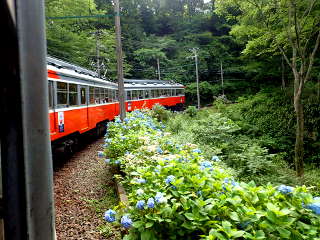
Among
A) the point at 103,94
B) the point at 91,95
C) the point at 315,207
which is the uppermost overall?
the point at 103,94

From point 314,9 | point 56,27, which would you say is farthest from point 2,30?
point 56,27

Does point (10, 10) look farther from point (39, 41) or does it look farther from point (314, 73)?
point (314, 73)

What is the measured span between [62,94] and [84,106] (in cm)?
200

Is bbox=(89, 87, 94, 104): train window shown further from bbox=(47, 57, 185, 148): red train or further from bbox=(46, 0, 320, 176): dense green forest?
bbox=(46, 0, 320, 176): dense green forest

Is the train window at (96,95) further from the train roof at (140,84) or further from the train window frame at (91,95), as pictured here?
the train roof at (140,84)

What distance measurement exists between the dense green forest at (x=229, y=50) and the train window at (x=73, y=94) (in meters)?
1.89

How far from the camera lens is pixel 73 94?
8117mm

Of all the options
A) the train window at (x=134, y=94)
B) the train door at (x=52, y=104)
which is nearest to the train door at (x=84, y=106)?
the train door at (x=52, y=104)

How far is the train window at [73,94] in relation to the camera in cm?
787

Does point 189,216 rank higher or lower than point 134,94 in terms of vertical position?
lower

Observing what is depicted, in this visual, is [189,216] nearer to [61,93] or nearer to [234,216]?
[234,216]

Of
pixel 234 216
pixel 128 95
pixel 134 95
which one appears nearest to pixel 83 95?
pixel 234 216

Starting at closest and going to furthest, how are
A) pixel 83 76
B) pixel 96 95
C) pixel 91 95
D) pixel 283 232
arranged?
pixel 283 232 → pixel 83 76 → pixel 91 95 → pixel 96 95

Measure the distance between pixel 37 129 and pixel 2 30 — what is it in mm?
325
